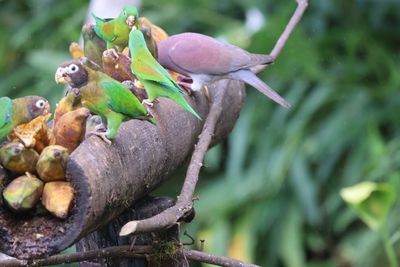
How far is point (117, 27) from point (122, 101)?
0.47 m

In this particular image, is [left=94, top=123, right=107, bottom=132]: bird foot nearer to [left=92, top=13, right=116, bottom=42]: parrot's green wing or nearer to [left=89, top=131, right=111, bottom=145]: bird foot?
[left=89, top=131, right=111, bottom=145]: bird foot

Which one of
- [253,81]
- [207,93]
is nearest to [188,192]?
[207,93]

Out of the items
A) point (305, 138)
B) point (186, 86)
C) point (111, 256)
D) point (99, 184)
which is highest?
point (99, 184)

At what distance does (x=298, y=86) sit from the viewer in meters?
5.04

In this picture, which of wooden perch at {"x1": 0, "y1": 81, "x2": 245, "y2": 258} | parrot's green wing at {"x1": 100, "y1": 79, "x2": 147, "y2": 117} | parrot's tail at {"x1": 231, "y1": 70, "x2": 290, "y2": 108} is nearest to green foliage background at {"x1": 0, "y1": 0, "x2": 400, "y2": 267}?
parrot's tail at {"x1": 231, "y1": 70, "x2": 290, "y2": 108}

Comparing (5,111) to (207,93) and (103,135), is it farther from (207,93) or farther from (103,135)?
(207,93)

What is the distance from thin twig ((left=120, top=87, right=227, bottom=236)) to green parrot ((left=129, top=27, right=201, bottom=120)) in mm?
174

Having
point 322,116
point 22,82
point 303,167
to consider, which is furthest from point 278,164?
point 22,82

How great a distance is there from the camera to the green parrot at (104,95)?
1.92 metres

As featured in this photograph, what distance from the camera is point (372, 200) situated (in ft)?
8.54

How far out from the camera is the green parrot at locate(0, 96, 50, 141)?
75.0 inches

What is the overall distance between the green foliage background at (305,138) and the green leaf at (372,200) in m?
1.67

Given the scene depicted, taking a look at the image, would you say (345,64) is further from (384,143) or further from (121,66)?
(121,66)

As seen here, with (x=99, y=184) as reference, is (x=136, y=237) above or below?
below
